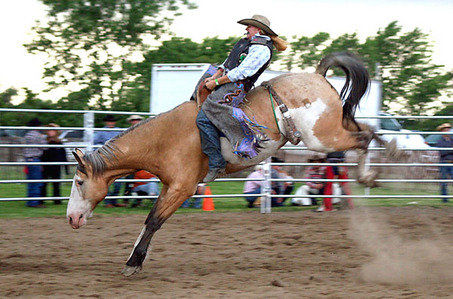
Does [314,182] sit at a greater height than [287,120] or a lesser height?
lesser

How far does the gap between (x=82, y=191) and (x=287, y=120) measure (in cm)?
208

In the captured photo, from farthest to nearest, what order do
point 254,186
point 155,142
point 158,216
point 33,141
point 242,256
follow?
point 254,186, point 33,141, point 242,256, point 155,142, point 158,216

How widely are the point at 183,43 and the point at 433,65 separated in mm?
14340

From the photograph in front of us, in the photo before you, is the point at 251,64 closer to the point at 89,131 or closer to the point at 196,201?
the point at 89,131

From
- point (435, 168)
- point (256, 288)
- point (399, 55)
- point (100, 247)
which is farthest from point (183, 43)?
point (256, 288)

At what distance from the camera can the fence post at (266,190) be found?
8.95 meters

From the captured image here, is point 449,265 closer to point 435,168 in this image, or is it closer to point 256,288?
point 256,288

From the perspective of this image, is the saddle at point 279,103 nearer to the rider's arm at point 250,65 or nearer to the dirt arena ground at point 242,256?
the rider's arm at point 250,65

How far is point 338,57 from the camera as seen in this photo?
591cm

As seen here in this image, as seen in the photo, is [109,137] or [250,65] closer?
[250,65]

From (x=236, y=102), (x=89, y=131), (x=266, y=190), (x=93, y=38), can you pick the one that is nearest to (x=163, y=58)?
(x=93, y=38)

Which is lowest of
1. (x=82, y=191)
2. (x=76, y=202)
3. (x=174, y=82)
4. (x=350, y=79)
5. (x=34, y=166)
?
(x=34, y=166)

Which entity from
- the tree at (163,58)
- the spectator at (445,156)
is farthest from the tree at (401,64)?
the spectator at (445,156)

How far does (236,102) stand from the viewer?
208 inches
